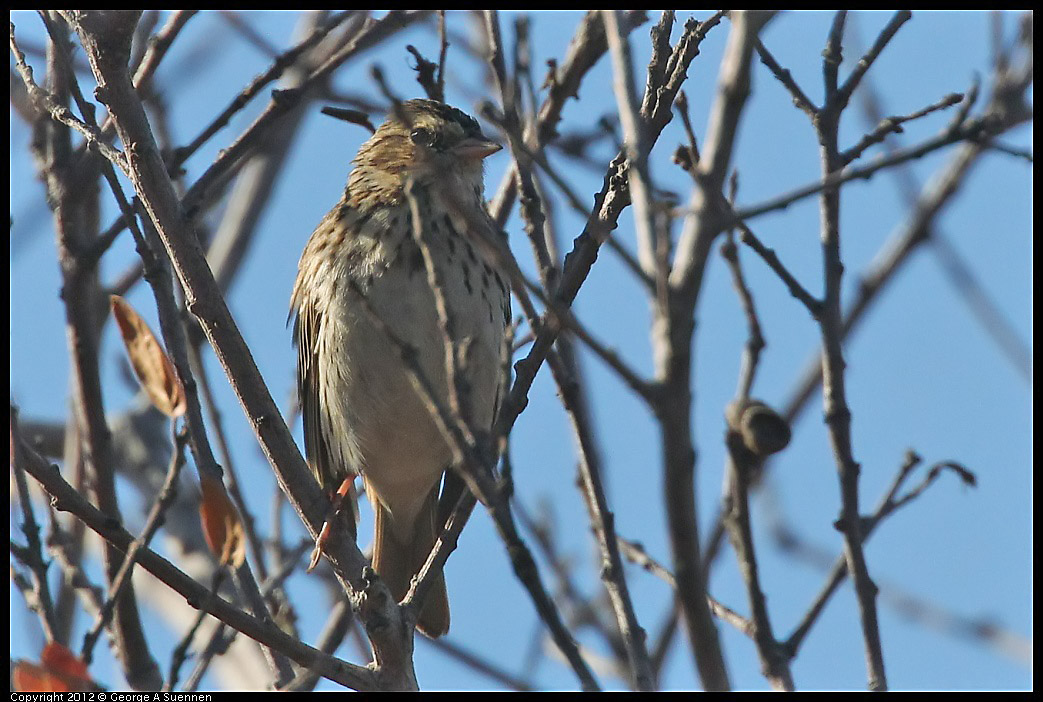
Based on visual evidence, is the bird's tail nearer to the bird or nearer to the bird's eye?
the bird

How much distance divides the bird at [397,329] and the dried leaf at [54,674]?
1.85 m

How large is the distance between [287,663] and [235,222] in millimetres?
3131

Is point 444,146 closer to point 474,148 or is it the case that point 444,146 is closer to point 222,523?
point 474,148

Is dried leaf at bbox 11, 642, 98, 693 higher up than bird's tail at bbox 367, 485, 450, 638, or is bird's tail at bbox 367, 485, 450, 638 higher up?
bird's tail at bbox 367, 485, 450, 638

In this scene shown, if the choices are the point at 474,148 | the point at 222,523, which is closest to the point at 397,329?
the point at 474,148

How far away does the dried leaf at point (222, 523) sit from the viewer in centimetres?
372

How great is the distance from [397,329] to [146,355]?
1.06 metres

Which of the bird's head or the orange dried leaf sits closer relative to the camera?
the orange dried leaf

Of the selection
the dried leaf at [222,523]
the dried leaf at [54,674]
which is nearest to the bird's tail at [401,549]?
the dried leaf at [222,523]

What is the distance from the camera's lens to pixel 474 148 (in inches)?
205

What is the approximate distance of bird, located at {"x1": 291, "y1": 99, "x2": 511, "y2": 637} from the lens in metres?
4.73

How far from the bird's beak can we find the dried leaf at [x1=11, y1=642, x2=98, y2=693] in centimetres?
283

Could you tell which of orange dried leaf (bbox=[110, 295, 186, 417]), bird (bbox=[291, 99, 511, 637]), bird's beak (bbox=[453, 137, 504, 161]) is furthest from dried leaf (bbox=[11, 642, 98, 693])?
bird's beak (bbox=[453, 137, 504, 161])

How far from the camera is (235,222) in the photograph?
6.52m
